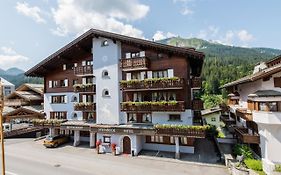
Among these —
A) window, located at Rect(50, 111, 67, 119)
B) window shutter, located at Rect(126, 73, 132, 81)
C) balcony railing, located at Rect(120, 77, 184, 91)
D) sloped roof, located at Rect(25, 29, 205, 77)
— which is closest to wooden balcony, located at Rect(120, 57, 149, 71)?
window shutter, located at Rect(126, 73, 132, 81)

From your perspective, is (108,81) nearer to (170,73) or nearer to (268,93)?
(170,73)

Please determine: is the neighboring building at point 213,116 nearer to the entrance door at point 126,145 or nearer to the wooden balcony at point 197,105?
the wooden balcony at point 197,105

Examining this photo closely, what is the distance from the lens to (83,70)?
96.6 ft

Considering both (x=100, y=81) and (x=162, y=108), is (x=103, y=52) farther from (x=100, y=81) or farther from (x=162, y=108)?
(x=162, y=108)

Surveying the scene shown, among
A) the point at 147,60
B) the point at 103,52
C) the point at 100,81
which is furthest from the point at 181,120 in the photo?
the point at 103,52

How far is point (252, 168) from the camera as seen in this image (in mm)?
18453

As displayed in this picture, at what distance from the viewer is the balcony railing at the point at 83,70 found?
95.5 ft

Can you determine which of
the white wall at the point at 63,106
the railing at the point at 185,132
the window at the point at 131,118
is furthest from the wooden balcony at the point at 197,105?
the white wall at the point at 63,106

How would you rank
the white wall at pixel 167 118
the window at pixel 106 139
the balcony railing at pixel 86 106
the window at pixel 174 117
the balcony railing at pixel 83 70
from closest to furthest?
the white wall at pixel 167 118 < the window at pixel 174 117 < the window at pixel 106 139 < the balcony railing at pixel 86 106 < the balcony railing at pixel 83 70

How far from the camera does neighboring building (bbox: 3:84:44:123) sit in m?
41.5

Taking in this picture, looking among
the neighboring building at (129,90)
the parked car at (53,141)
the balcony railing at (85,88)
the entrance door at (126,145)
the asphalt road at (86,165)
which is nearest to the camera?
the asphalt road at (86,165)

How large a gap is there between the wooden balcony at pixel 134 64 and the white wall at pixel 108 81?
4.11ft

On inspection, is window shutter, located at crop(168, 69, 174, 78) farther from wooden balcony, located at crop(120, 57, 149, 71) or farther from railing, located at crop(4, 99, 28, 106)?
railing, located at crop(4, 99, 28, 106)

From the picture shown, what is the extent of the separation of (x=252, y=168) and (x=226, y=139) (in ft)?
36.3
